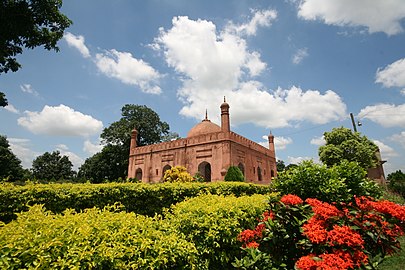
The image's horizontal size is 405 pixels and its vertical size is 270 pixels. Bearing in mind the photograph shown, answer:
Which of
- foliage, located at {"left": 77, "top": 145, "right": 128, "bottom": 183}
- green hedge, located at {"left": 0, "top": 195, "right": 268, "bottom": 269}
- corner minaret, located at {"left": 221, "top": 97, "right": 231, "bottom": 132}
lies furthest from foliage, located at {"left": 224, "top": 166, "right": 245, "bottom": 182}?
foliage, located at {"left": 77, "top": 145, "right": 128, "bottom": 183}

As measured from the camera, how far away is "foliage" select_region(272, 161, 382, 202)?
5.08m

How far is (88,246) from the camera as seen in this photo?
1.92 meters

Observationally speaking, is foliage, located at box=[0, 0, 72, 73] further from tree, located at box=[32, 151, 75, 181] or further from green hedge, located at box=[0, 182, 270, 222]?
tree, located at box=[32, 151, 75, 181]

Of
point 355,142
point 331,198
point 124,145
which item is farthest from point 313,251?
point 124,145

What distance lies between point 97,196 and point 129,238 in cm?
554

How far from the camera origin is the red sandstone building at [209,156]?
21.1 m

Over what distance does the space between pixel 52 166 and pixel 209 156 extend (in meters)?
42.7

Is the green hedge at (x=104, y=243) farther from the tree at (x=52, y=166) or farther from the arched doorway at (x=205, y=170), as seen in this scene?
the tree at (x=52, y=166)

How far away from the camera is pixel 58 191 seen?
6.64 m

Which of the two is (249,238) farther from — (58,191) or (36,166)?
(36,166)

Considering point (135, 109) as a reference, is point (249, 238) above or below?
below

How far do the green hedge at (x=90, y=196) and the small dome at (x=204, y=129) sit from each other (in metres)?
17.9

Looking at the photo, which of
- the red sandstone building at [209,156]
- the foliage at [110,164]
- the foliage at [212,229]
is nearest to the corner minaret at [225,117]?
the red sandstone building at [209,156]

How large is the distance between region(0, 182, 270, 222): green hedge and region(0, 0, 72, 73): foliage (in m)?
7.59
